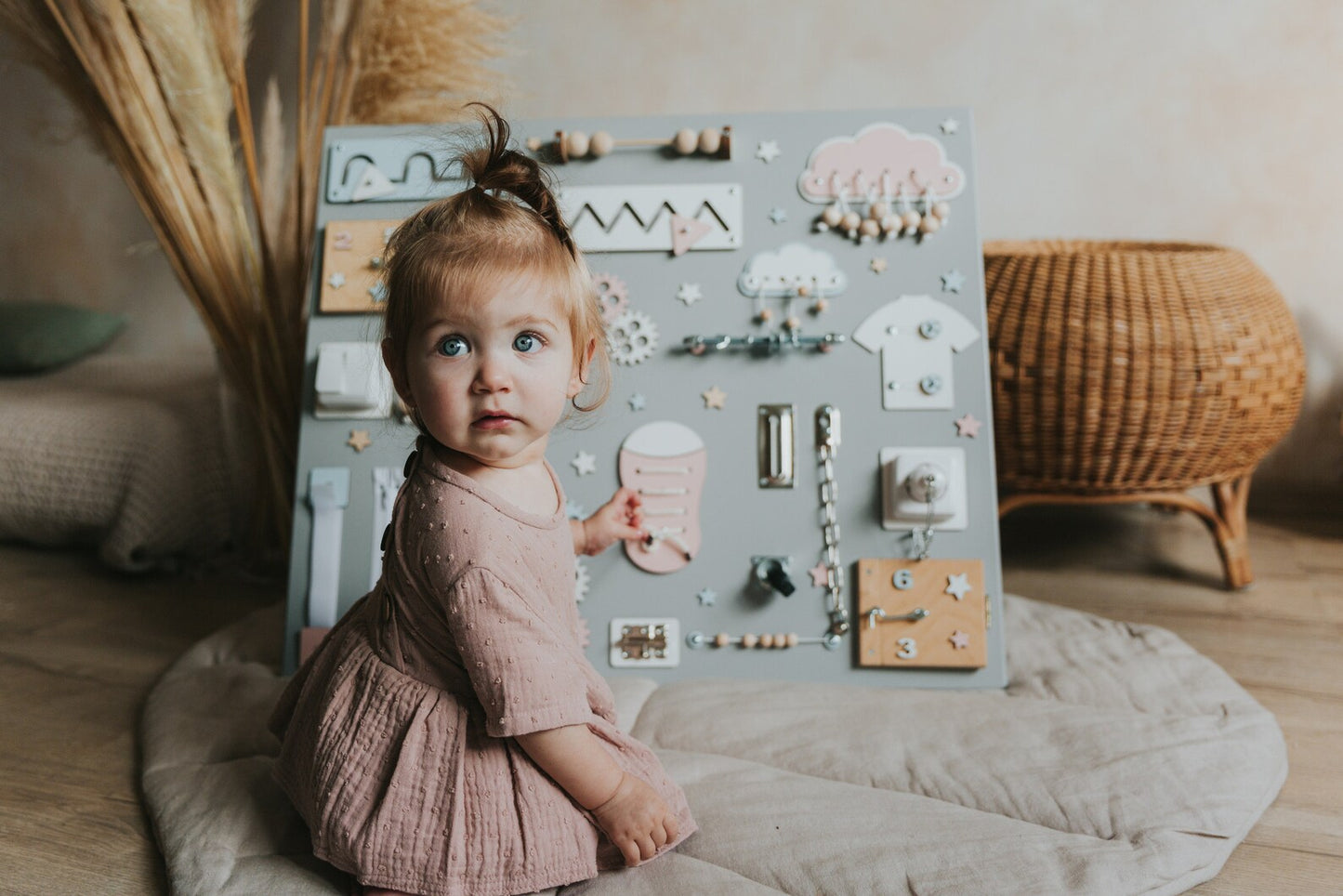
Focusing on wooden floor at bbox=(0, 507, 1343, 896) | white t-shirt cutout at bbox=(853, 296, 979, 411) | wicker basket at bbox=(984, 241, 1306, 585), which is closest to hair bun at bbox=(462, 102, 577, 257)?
white t-shirt cutout at bbox=(853, 296, 979, 411)

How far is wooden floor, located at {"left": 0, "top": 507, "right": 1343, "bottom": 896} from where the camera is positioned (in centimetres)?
80

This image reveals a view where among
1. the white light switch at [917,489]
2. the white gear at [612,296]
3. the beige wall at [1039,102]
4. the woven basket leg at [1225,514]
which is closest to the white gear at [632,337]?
the white gear at [612,296]

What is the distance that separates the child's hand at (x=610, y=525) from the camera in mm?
979

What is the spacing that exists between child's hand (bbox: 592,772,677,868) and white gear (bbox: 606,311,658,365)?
0.56m

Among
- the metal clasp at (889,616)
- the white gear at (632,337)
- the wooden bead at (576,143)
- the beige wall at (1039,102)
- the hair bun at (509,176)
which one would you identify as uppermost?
the beige wall at (1039,102)

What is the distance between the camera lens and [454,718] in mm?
724

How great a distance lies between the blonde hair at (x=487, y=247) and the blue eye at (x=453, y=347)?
0.09 feet

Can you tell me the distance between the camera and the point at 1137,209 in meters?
1.89

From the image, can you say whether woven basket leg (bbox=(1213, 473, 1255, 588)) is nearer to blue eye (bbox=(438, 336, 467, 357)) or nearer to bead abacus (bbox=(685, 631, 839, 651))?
bead abacus (bbox=(685, 631, 839, 651))

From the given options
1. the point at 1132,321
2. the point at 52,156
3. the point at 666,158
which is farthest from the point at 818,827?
the point at 52,156

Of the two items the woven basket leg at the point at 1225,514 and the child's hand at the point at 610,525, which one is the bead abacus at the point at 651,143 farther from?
the woven basket leg at the point at 1225,514

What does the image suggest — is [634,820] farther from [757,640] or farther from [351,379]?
[351,379]

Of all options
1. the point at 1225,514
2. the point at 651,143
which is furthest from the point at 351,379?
the point at 1225,514

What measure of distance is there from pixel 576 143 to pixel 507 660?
714 millimetres
